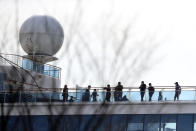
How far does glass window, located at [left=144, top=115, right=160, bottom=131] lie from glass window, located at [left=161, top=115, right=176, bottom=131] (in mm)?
300

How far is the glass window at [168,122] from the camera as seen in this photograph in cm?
3631

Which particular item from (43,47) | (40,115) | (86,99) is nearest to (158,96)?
(86,99)

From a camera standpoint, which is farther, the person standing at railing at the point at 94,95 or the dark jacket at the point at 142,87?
the dark jacket at the point at 142,87

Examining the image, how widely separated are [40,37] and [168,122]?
1217 cm

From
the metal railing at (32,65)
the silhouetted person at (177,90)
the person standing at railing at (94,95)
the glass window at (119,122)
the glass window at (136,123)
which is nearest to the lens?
the glass window at (119,122)

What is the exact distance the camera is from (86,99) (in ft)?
119

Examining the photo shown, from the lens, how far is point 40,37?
45281mm

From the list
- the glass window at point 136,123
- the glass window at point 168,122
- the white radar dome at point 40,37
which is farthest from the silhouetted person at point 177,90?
the white radar dome at point 40,37

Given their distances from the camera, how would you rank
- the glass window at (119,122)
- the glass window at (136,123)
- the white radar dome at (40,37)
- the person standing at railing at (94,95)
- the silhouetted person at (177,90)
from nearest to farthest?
the glass window at (119,122) < the person standing at railing at (94,95) < the silhouetted person at (177,90) < the glass window at (136,123) < the white radar dome at (40,37)

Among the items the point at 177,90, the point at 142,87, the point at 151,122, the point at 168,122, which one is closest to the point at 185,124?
the point at 168,122

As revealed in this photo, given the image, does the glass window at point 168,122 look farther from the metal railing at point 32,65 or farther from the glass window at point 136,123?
the metal railing at point 32,65

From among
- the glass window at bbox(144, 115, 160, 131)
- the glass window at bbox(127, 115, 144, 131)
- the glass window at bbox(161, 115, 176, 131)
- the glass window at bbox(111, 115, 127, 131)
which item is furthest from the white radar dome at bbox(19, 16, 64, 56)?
the glass window at bbox(161, 115, 176, 131)

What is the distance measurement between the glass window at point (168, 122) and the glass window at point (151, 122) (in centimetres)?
30

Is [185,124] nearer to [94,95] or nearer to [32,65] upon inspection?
[94,95]
